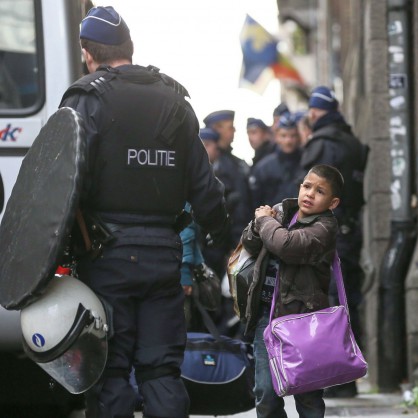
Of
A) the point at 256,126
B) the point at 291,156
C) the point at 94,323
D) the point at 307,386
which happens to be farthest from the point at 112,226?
the point at 256,126


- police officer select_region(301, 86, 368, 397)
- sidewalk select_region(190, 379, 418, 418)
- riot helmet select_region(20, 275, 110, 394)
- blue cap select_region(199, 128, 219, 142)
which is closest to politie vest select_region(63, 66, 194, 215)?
riot helmet select_region(20, 275, 110, 394)

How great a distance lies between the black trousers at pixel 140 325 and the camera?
5320 mm

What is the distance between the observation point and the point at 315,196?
5727mm

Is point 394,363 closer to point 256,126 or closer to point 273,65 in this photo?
point 256,126

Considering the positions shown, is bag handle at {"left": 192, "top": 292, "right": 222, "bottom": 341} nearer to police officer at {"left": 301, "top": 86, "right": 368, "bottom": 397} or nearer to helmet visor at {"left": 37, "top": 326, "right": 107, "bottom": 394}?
helmet visor at {"left": 37, "top": 326, "right": 107, "bottom": 394}

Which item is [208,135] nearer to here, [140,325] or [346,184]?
[346,184]

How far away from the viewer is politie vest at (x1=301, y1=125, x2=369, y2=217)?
28.9 ft

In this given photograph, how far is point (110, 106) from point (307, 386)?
1.45m

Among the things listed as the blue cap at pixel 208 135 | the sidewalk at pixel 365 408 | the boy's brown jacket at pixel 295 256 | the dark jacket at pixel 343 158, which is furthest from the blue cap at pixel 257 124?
the boy's brown jacket at pixel 295 256

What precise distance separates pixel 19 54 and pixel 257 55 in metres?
11.5

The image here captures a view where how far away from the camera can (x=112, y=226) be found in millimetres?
5371

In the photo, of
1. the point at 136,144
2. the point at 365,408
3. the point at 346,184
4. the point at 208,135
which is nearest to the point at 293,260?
the point at 136,144

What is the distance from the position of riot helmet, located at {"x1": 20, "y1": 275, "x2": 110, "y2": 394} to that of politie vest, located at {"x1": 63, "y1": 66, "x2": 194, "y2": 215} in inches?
16.5

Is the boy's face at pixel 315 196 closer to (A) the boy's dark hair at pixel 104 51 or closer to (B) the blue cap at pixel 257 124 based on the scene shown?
(A) the boy's dark hair at pixel 104 51
